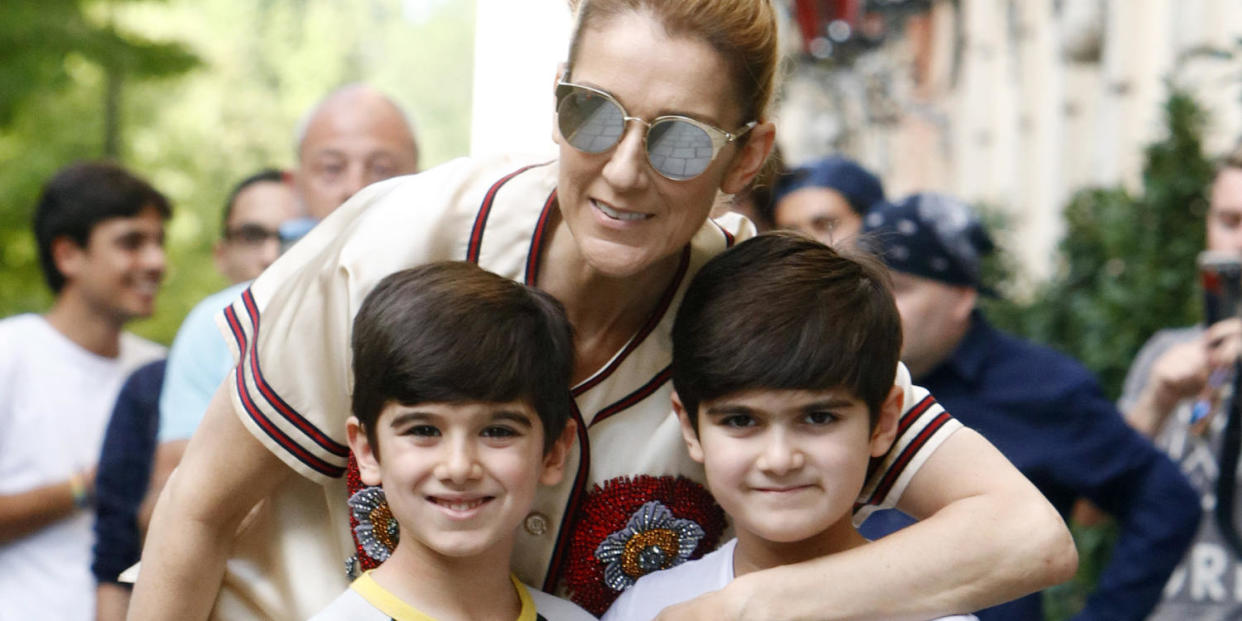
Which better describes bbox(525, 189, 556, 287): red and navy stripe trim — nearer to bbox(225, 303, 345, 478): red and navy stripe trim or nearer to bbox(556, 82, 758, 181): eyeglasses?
bbox(556, 82, 758, 181): eyeglasses

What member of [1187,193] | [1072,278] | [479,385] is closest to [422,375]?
[479,385]

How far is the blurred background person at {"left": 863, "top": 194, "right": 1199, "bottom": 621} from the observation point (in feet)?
13.3

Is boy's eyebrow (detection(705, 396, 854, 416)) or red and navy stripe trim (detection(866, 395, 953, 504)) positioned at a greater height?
boy's eyebrow (detection(705, 396, 854, 416))

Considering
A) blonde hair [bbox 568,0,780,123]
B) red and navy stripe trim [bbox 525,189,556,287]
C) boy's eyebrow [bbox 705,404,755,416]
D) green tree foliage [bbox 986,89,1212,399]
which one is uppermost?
blonde hair [bbox 568,0,780,123]

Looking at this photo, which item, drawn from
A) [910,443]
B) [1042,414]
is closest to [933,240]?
[1042,414]

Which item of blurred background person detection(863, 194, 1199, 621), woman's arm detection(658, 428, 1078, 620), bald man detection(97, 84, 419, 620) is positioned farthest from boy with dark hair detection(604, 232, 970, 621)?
bald man detection(97, 84, 419, 620)

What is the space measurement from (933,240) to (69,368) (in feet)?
9.18

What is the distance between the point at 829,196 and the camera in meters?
5.10

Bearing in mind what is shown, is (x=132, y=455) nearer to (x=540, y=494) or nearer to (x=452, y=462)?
(x=540, y=494)

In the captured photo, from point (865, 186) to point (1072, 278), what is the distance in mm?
4578

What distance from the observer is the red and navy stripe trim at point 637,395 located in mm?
2795

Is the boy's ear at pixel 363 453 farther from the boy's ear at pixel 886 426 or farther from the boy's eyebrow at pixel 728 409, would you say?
the boy's ear at pixel 886 426

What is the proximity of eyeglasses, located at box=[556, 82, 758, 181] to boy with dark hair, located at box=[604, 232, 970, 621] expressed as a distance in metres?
0.28

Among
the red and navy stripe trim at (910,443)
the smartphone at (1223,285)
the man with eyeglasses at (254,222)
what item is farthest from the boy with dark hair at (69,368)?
the smartphone at (1223,285)
